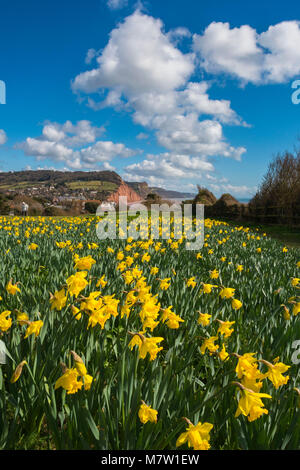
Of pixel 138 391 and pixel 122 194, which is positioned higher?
pixel 122 194

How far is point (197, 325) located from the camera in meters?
2.45

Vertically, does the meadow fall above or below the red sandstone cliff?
below

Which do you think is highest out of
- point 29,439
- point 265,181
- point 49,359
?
point 265,181

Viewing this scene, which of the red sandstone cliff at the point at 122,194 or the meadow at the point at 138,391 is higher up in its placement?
the red sandstone cliff at the point at 122,194

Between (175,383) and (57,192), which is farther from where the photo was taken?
(57,192)

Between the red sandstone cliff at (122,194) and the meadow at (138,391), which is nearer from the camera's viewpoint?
the meadow at (138,391)

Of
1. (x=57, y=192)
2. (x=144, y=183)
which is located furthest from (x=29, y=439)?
(x=144, y=183)

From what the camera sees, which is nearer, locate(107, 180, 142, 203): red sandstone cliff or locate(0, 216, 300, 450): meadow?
locate(0, 216, 300, 450): meadow

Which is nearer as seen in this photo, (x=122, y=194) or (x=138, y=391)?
(x=138, y=391)

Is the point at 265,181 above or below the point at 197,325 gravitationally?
above

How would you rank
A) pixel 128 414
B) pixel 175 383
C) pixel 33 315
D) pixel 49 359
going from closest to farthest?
1. pixel 128 414
2. pixel 175 383
3. pixel 49 359
4. pixel 33 315

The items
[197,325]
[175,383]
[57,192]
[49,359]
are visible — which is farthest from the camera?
[57,192]
